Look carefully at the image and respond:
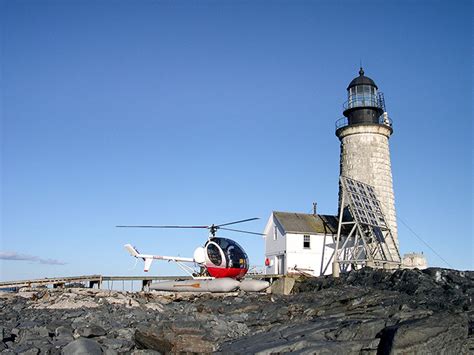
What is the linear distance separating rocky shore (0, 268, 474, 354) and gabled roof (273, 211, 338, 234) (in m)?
10.6

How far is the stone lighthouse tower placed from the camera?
3609cm

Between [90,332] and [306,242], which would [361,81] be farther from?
[90,332]

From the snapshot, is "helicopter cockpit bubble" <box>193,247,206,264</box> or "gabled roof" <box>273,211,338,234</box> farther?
"gabled roof" <box>273,211,338,234</box>

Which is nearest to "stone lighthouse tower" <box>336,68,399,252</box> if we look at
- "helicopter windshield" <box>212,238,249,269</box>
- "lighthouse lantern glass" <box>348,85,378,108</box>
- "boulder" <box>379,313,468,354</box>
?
"lighthouse lantern glass" <box>348,85,378,108</box>

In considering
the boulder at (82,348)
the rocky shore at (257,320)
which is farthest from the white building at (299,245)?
the boulder at (82,348)

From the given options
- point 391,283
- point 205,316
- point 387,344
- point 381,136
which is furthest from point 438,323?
point 381,136

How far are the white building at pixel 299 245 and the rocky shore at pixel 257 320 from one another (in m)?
10.0

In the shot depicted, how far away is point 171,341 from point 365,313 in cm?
635

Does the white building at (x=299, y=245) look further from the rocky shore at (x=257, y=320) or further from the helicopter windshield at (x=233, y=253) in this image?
the rocky shore at (x=257, y=320)

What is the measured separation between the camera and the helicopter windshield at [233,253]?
26.4 meters

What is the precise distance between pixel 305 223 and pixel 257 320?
2031 centimetres

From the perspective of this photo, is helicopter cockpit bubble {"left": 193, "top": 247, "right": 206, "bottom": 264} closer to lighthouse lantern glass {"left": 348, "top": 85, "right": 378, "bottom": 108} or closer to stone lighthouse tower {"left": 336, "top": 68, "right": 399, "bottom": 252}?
stone lighthouse tower {"left": 336, "top": 68, "right": 399, "bottom": 252}

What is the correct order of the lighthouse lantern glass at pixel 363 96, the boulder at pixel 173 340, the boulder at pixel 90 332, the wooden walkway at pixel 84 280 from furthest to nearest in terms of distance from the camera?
the lighthouse lantern glass at pixel 363 96 < the wooden walkway at pixel 84 280 < the boulder at pixel 90 332 < the boulder at pixel 173 340

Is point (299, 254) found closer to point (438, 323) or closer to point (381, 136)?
point (381, 136)
